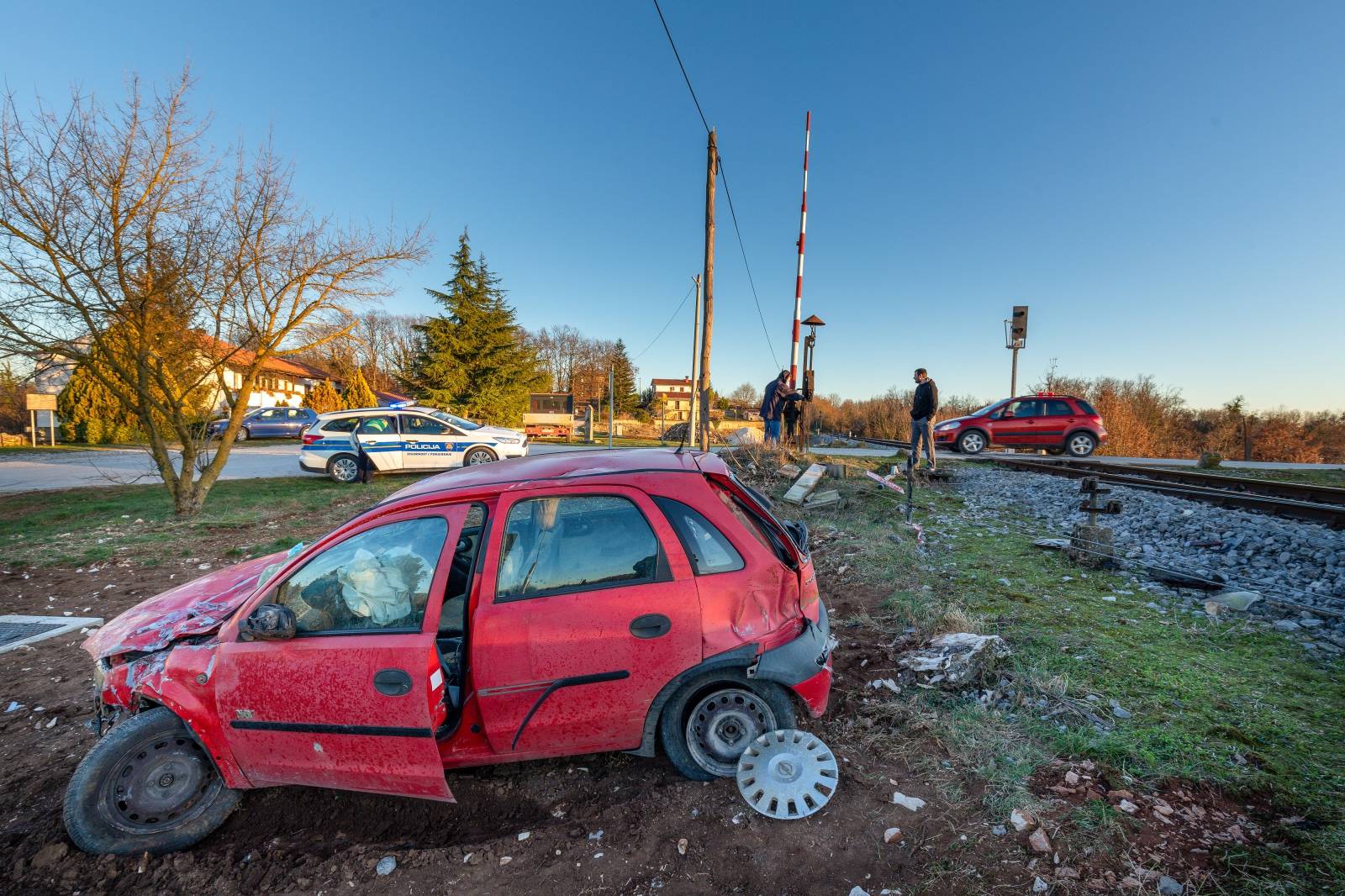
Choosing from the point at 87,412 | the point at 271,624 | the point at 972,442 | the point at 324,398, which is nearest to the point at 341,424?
the point at 271,624

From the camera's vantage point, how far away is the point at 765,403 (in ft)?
42.7

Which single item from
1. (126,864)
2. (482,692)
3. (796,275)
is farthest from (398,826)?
(796,275)

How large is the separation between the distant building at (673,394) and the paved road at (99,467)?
39.1 meters

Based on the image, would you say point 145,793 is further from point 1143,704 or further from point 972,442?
point 972,442

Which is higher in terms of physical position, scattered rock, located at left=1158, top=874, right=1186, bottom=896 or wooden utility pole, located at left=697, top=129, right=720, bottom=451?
wooden utility pole, located at left=697, top=129, right=720, bottom=451

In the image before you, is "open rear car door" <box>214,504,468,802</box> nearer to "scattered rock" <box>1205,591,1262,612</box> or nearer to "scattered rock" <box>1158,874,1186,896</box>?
"scattered rock" <box>1158,874,1186,896</box>

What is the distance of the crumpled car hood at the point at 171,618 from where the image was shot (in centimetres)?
257

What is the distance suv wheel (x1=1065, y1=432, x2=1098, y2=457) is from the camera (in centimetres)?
1452

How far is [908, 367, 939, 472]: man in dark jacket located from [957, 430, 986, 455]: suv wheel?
485 cm

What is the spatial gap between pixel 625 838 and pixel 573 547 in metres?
1.26

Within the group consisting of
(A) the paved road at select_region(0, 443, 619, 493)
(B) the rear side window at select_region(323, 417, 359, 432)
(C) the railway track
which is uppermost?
(B) the rear side window at select_region(323, 417, 359, 432)

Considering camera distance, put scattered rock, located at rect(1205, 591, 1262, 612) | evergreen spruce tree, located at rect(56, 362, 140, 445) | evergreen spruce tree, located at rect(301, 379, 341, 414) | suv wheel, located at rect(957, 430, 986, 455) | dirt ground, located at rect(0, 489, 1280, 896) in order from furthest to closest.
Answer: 1. evergreen spruce tree, located at rect(301, 379, 341, 414)
2. evergreen spruce tree, located at rect(56, 362, 140, 445)
3. suv wheel, located at rect(957, 430, 986, 455)
4. scattered rock, located at rect(1205, 591, 1262, 612)
5. dirt ground, located at rect(0, 489, 1280, 896)

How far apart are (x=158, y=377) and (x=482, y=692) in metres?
9.70

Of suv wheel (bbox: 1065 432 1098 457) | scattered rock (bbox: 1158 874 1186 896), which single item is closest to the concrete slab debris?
scattered rock (bbox: 1158 874 1186 896)
